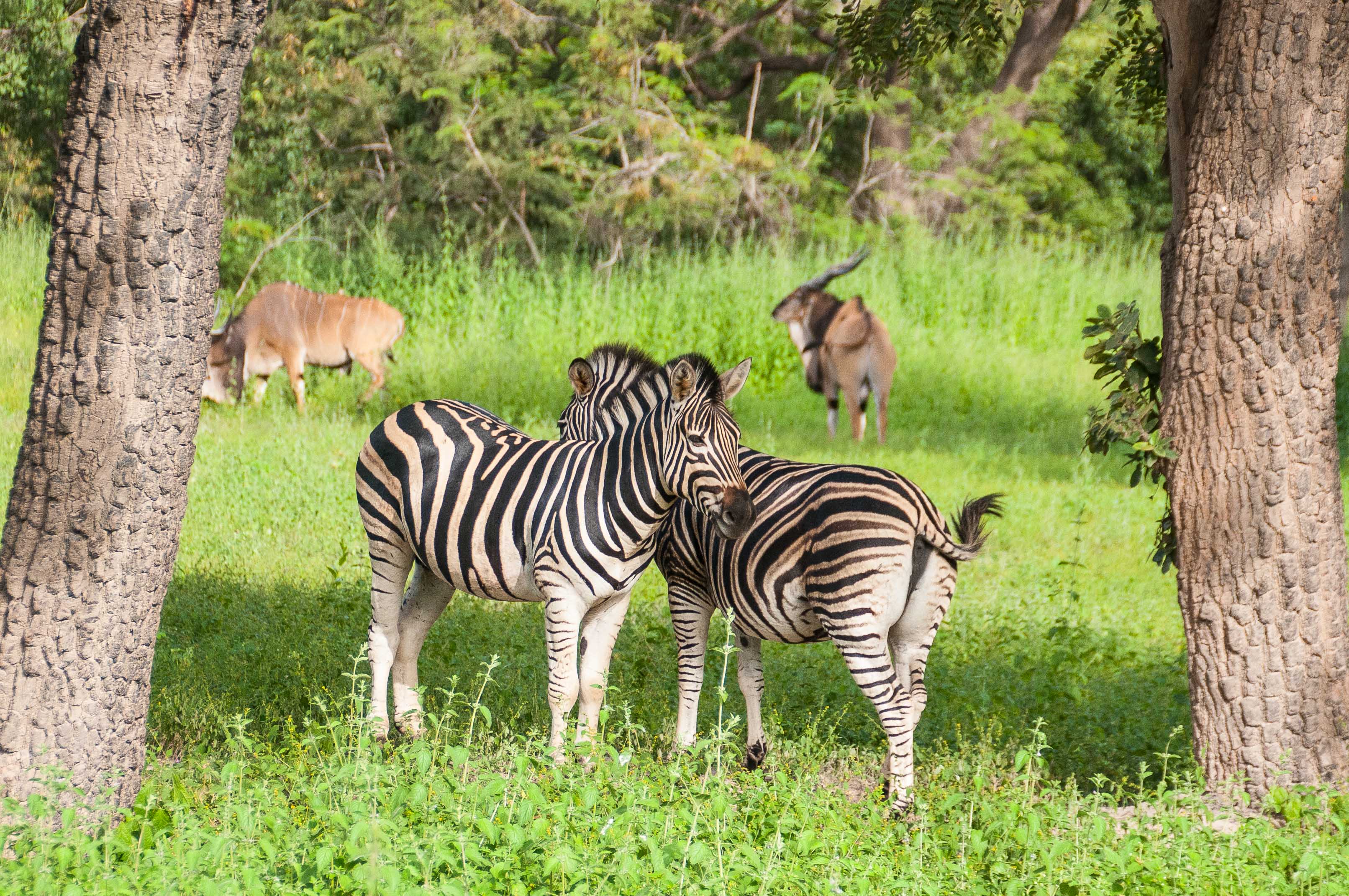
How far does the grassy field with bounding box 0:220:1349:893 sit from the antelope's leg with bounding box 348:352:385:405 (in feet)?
0.62

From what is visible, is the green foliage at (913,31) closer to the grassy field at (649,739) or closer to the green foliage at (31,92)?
the grassy field at (649,739)

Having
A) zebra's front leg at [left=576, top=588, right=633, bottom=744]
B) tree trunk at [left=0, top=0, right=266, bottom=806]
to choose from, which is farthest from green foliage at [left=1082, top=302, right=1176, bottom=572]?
tree trunk at [left=0, top=0, right=266, bottom=806]

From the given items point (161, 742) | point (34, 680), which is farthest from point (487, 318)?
point (34, 680)

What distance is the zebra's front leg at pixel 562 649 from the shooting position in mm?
5227

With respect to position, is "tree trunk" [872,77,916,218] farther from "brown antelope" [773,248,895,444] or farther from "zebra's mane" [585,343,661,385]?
"zebra's mane" [585,343,661,385]

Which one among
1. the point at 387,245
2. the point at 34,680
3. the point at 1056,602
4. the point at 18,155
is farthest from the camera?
the point at 387,245

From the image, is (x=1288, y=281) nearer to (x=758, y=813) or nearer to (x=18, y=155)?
(x=758, y=813)

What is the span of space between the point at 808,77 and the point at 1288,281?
18763 millimetres

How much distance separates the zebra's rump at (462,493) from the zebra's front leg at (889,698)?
4.59ft

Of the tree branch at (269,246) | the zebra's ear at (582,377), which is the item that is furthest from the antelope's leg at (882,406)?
the zebra's ear at (582,377)

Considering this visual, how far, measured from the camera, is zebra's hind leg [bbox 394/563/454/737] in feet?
19.2

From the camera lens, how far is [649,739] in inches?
223

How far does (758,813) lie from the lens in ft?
14.3

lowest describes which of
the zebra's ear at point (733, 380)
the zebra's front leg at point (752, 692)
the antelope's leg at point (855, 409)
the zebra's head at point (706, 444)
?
the zebra's front leg at point (752, 692)
